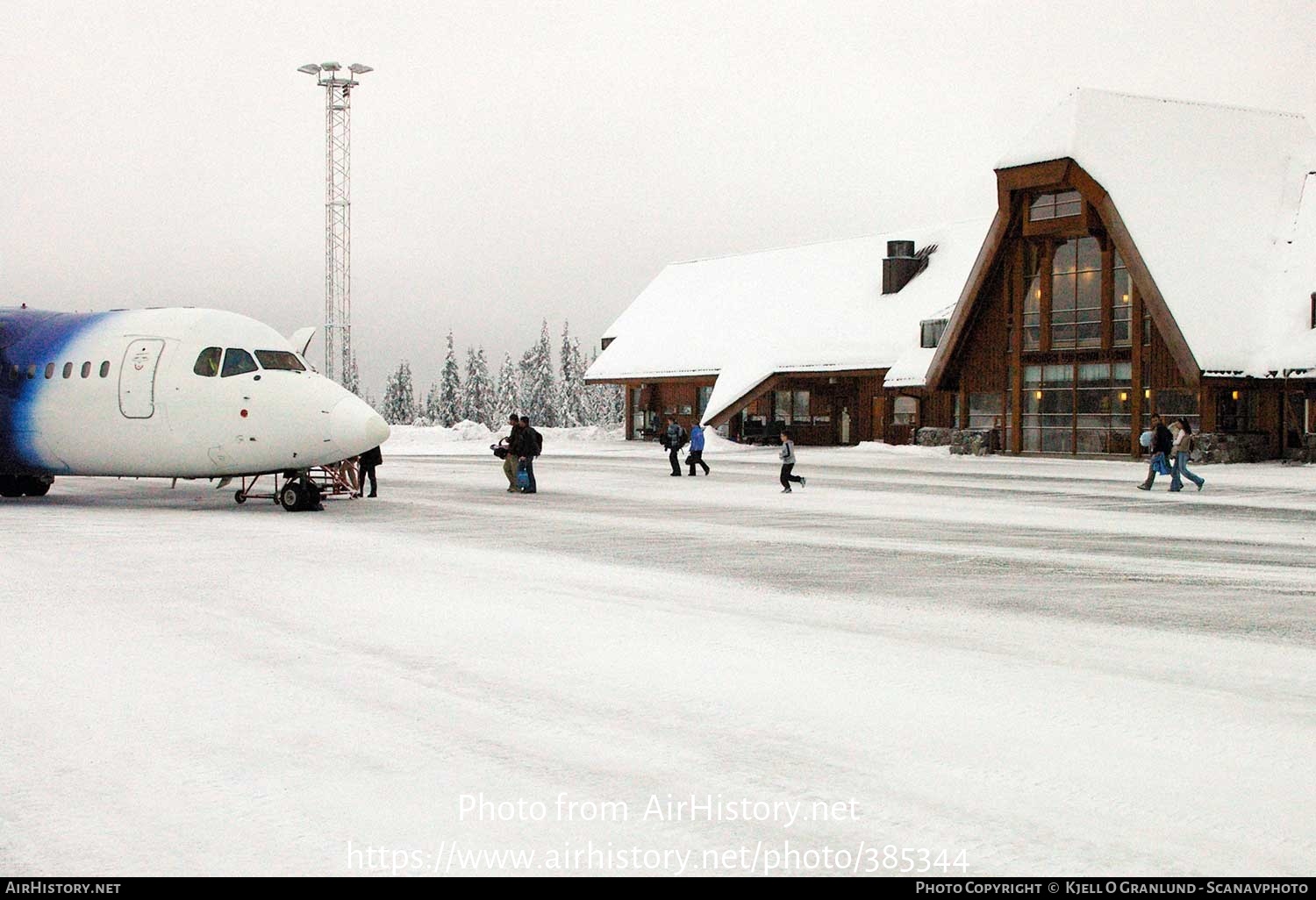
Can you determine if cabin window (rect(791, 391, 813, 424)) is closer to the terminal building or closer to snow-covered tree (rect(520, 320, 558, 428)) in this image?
the terminal building

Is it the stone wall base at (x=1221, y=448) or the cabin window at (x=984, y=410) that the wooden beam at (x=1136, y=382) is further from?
the cabin window at (x=984, y=410)

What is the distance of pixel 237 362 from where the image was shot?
2042 centimetres

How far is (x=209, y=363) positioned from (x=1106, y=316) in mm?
31660

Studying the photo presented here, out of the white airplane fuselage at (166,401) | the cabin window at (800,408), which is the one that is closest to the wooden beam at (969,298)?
the cabin window at (800,408)

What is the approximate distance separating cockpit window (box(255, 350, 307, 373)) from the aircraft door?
1.87 metres

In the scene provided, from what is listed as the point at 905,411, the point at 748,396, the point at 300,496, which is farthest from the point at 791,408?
the point at 300,496

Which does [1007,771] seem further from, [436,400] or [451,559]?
[436,400]

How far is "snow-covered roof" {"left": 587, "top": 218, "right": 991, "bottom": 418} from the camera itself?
54.6 meters

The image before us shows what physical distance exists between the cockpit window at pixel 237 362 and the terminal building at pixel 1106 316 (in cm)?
2928

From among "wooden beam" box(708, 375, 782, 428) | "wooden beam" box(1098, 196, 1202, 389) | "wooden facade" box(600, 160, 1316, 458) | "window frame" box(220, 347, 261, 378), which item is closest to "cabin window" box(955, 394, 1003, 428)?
"wooden facade" box(600, 160, 1316, 458)

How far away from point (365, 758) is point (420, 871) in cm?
151

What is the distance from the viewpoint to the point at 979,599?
11.3m

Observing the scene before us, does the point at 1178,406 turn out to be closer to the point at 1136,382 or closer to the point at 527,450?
the point at 1136,382
